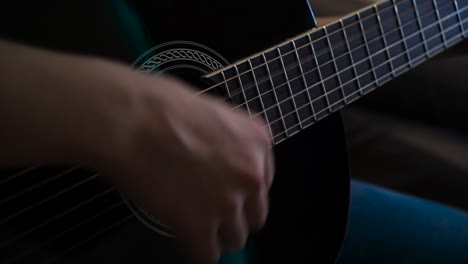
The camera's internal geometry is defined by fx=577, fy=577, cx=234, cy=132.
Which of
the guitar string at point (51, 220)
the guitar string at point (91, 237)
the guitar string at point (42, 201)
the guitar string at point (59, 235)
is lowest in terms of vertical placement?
the guitar string at point (91, 237)

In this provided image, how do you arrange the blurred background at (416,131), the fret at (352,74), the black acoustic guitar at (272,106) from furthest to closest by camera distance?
the blurred background at (416,131) < the fret at (352,74) < the black acoustic guitar at (272,106)

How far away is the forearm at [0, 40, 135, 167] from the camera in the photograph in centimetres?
38

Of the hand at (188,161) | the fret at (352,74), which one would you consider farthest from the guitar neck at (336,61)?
the hand at (188,161)

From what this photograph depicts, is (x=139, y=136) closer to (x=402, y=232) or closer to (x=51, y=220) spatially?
(x=51, y=220)

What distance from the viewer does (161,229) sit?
54 cm

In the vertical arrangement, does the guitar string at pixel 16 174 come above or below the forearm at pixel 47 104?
below

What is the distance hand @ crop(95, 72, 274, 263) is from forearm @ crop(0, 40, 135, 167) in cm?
2

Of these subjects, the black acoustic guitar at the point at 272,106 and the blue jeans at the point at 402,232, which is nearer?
the black acoustic guitar at the point at 272,106

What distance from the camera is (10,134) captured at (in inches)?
15.2

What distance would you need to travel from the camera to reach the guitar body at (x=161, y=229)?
1.57 feet

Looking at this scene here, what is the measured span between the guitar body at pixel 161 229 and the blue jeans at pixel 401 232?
50 millimetres

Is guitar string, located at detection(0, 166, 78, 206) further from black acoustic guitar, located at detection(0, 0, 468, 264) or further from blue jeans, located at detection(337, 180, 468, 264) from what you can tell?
blue jeans, located at detection(337, 180, 468, 264)

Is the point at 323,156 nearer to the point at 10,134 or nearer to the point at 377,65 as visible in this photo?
the point at 377,65

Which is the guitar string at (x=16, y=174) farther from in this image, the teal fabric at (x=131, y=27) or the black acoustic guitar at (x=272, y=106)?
the teal fabric at (x=131, y=27)
